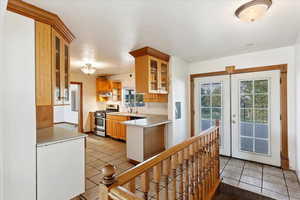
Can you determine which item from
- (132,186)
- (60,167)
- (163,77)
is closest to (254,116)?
(163,77)

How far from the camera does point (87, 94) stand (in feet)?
19.5

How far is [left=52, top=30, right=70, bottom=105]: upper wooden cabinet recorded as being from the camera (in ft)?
6.11

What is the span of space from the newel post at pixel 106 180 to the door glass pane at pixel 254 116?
3.42 m

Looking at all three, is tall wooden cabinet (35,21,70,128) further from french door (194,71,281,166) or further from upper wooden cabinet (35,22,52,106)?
french door (194,71,281,166)

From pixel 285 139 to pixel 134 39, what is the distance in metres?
3.43

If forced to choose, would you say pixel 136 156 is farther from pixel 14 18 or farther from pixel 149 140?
pixel 14 18

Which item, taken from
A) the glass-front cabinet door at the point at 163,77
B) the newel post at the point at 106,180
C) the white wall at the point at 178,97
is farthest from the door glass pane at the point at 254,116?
the newel post at the point at 106,180

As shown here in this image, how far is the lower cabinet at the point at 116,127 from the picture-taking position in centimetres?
476

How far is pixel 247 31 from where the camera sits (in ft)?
7.18

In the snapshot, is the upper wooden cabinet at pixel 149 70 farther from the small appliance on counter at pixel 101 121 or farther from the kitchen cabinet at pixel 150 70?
the small appliance on counter at pixel 101 121

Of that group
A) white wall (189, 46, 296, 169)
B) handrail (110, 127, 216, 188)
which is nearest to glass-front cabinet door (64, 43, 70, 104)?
handrail (110, 127, 216, 188)

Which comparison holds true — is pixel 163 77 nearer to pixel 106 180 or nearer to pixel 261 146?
pixel 261 146

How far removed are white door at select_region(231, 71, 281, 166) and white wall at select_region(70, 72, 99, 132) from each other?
512cm

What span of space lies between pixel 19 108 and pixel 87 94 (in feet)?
15.3
